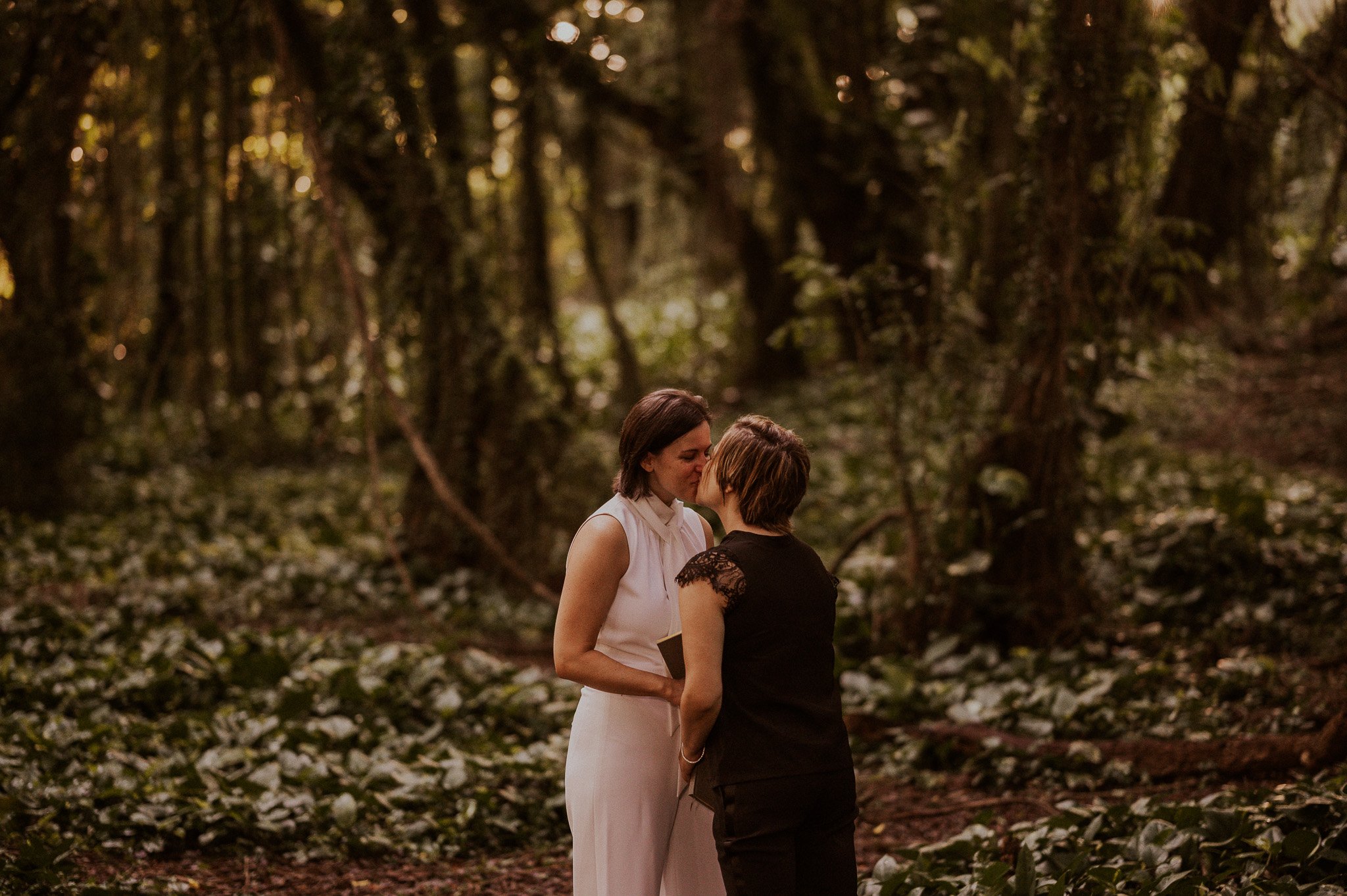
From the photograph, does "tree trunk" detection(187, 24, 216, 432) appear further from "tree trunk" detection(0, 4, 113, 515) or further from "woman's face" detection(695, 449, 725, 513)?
"woman's face" detection(695, 449, 725, 513)

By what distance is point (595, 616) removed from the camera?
275 cm

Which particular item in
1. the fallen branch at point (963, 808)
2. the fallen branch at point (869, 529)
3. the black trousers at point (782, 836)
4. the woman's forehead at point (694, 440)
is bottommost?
the fallen branch at point (963, 808)

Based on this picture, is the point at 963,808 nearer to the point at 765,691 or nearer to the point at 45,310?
the point at 765,691

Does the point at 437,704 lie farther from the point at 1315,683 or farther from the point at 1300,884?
the point at 1315,683

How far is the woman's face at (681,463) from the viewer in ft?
9.20

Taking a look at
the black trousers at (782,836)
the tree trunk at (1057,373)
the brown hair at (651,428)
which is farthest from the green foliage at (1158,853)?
the tree trunk at (1057,373)

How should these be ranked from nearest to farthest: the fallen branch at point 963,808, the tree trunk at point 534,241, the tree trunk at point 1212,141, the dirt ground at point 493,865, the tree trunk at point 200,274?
the dirt ground at point 493,865
the fallen branch at point 963,808
the tree trunk at point 1212,141
the tree trunk at point 534,241
the tree trunk at point 200,274

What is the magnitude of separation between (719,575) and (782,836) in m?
0.58

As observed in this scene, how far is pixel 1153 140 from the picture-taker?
243 inches

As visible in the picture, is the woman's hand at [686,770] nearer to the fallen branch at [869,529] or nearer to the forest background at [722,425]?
the forest background at [722,425]

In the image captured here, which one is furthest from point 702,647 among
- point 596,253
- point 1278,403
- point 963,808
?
point 1278,403

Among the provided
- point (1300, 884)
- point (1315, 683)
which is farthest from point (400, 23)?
point (1300, 884)

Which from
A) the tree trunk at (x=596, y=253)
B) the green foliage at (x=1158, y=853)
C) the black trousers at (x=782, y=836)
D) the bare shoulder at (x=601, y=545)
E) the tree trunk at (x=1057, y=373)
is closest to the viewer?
the black trousers at (x=782, y=836)

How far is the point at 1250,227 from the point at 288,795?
22.7 ft
